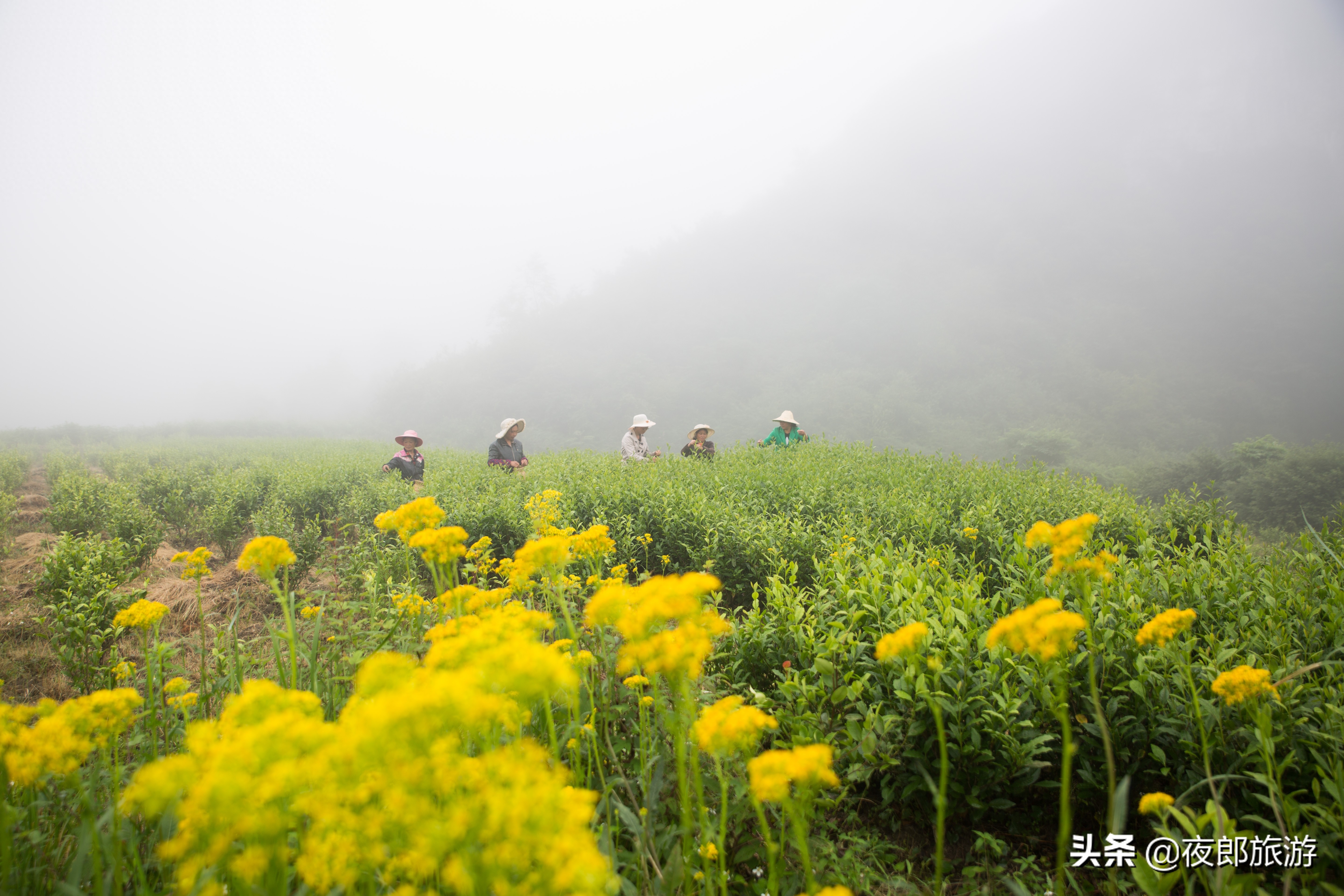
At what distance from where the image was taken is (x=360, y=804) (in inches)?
40.5

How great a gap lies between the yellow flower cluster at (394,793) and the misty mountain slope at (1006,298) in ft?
126

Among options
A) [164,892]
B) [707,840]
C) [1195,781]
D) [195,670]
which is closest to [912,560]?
[1195,781]

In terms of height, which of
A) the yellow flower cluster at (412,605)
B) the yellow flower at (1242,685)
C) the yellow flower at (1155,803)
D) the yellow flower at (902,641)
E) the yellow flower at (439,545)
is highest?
the yellow flower at (439,545)

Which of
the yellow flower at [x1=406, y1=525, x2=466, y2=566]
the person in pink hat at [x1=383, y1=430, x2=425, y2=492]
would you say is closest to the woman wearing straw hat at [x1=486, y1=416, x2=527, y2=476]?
the person in pink hat at [x1=383, y1=430, x2=425, y2=492]

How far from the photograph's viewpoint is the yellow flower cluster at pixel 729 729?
130 centimetres

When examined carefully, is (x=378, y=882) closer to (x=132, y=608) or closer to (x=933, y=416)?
(x=132, y=608)

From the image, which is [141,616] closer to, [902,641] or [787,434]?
[902,641]

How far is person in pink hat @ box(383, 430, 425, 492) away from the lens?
30.6 feet

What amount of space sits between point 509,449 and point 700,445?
13.4ft

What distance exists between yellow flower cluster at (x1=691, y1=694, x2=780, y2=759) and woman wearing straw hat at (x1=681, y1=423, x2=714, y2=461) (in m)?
8.25

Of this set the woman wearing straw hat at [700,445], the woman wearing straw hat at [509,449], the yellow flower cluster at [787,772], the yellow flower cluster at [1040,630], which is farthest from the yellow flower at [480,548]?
the woman wearing straw hat at [700,445]

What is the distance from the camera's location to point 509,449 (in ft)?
34.2

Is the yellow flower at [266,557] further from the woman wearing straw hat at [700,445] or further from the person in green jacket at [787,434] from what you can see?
the person in green jacket at [787,434]

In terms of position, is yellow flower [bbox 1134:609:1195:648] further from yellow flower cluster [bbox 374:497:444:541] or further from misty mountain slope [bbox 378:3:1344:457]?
misty mountain slope [bbox 378:3:1344:457]
